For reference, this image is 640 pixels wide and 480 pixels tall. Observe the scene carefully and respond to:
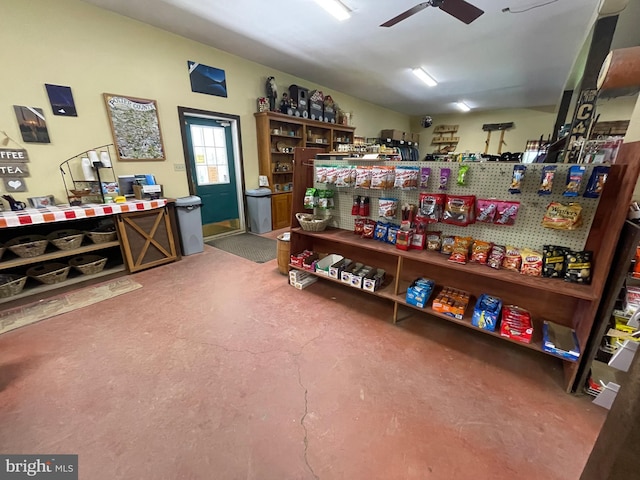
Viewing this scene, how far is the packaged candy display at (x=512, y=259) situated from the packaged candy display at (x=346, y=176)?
1.36 metres

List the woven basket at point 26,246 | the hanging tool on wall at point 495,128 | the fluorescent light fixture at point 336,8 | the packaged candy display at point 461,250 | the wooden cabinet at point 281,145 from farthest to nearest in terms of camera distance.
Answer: the hanging tool on wall at point 495,128
the wooden cabinet at point 281,145
the fluorescent light fixture at point 336,8
the woven basket at point 26,246
the packaged candy display at point 461,250

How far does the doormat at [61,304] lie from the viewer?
2297 mm

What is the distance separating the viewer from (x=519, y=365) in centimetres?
185

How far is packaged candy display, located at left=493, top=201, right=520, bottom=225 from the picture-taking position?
1760 millimetres

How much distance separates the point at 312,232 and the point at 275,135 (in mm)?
3279

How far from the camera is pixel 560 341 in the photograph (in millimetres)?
1722

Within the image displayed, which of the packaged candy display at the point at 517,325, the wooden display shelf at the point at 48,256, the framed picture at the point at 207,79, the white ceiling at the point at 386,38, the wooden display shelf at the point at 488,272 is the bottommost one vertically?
the packaged candy display at the point at 517,325

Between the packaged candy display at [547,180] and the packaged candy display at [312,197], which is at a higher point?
the packaged candy display at [547,180]

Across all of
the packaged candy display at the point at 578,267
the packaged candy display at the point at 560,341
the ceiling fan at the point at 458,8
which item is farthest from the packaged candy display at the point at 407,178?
the ceiling fan at the point at 458,8

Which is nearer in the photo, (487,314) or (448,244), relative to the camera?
(487,314)

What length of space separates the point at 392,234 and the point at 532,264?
0.99m

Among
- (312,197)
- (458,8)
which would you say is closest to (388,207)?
(312,197)

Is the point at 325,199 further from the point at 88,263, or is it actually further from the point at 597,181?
the point at 88,263

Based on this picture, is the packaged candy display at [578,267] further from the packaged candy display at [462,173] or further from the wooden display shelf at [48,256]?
the wooden display shelf at [48,256]
